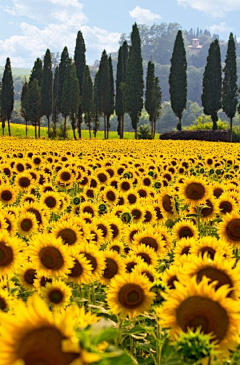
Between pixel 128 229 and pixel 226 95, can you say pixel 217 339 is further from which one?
pixel 226 95

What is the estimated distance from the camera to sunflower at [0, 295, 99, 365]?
41.1 inches

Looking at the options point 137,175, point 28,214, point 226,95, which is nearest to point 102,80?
point 226,95

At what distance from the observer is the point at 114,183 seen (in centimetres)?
762

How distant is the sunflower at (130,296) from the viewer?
2.16 metres

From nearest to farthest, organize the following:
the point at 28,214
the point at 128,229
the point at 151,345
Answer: the point at 151,345 → the point at 128,229 → the point at 28,214

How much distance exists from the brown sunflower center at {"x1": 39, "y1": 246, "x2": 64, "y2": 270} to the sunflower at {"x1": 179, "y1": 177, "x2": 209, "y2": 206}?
2546 mm

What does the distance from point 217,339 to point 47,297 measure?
141 cm

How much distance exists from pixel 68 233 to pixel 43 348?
258 centimetres

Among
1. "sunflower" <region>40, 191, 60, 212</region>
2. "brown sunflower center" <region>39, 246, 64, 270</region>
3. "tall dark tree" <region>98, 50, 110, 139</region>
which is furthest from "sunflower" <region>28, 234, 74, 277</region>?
"tall dark tree" <region>98, 50, 110, 139</region>

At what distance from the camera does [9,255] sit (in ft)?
10.2

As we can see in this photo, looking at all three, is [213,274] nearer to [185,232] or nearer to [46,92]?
[185,232]

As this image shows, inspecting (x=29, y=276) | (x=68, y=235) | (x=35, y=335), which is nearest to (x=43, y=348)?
(x=35, y=335)

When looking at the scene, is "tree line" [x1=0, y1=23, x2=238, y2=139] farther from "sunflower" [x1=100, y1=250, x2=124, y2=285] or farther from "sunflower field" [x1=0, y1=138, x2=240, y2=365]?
"sunflower" [x1=100, y1=250, x2=124, y2=285]

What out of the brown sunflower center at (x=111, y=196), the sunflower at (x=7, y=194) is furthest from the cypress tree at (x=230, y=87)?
the sunflower at (x=7, y=194)
